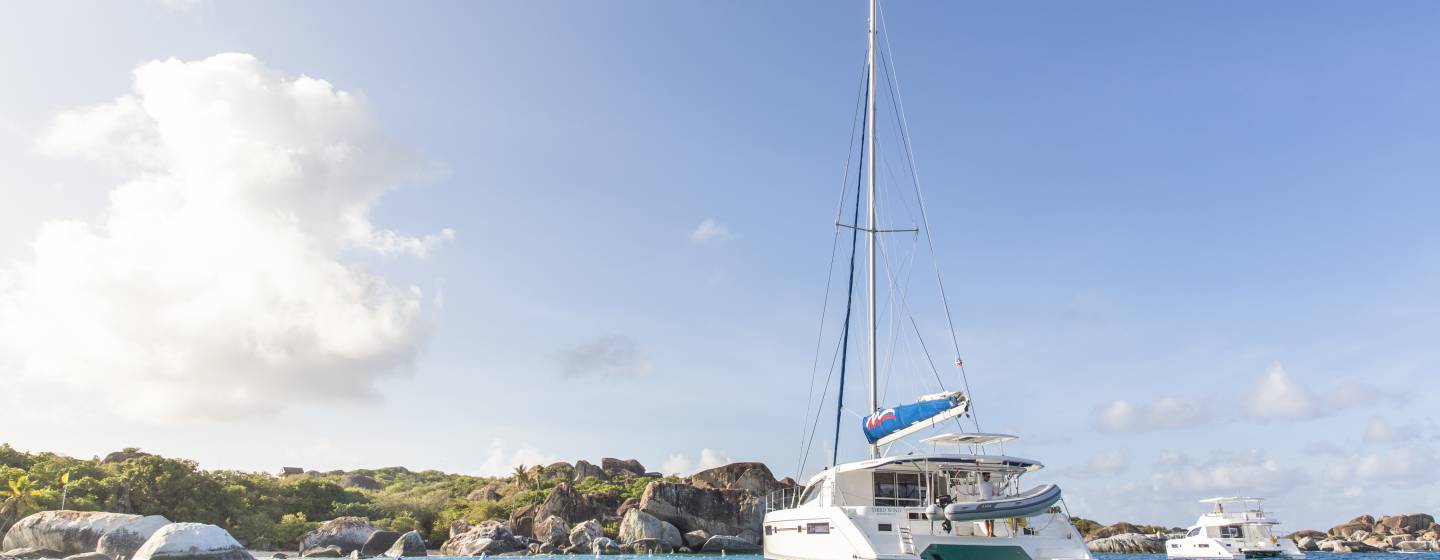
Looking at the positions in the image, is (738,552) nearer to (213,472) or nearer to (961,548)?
(213,472)

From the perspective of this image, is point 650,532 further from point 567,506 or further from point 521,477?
point 521,477

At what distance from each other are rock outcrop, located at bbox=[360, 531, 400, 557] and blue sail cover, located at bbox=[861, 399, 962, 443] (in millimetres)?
39241

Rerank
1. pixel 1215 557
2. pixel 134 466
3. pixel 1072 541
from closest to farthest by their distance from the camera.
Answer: pixel 1072 541, pixel 1215 557, pixel 134 466

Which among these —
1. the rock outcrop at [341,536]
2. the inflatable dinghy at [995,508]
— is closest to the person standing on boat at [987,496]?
the inflatable dinghy at [995,508]

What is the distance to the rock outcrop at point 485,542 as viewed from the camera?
191 ft

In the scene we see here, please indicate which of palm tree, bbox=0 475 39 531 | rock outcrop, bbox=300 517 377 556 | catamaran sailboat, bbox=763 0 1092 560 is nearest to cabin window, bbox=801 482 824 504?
catamaran sailboat, bbox=763 0 1092 560

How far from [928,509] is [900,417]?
18.9 feet

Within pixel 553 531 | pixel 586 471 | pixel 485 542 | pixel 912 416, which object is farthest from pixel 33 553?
pixel 586 471

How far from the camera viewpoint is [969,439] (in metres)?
24.9

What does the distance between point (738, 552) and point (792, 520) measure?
43.2 meters

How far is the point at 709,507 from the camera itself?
69.3 m

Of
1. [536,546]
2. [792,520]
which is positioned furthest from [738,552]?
[792,520]

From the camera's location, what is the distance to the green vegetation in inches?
2063

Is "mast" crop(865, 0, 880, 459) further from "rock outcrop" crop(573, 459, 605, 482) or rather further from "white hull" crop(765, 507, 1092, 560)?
"rock outcrop" crop(573, 459, 605, 482)
